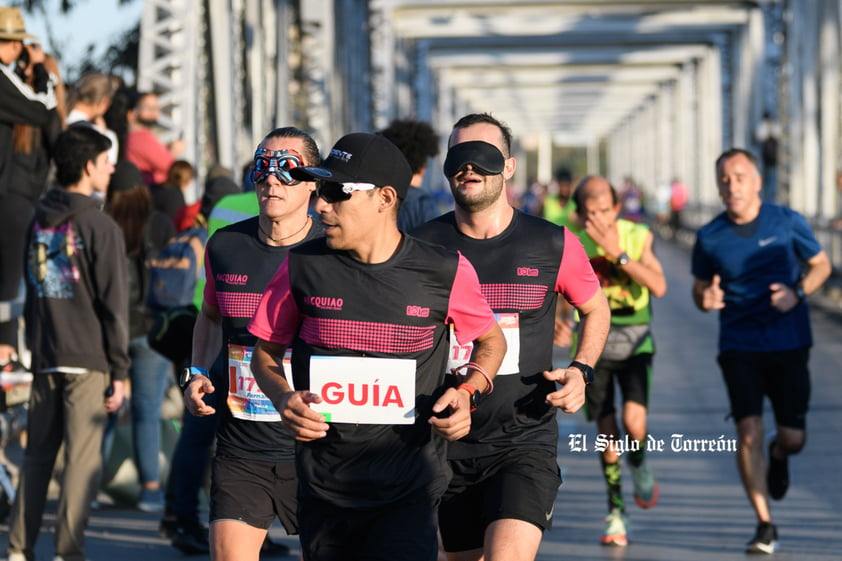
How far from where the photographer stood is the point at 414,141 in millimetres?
8172

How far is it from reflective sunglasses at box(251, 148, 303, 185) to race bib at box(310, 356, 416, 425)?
46.2 inches

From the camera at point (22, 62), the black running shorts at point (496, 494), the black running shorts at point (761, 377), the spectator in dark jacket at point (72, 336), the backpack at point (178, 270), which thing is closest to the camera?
the black running shorts at point (496, 494)

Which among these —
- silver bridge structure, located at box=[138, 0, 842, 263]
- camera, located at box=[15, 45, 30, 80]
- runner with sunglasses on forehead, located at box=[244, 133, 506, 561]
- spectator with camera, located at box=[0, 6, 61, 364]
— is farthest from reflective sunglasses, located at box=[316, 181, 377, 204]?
silver bridge structure, located at box=[138, 0, 842, 263]

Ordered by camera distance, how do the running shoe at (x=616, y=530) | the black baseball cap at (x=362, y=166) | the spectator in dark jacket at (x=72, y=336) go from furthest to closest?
the running shoe at (x=616, y=530), the spectator in dark jacket at (x=72, y=336), the black baseball cap at (x=362, y=166)

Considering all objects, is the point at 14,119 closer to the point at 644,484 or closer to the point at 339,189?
the point at 644,484

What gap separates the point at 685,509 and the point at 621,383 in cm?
86

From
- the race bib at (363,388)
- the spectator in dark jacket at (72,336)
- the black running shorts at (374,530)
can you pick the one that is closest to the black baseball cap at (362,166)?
the race bib at (363,388)

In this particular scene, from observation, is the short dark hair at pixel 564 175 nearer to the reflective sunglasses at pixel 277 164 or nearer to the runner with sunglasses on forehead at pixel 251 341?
the runner with sunglasses on forehead at pixel 251 341

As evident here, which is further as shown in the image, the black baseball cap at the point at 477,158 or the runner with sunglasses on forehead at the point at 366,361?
the black baseball cap at the point at 477,158

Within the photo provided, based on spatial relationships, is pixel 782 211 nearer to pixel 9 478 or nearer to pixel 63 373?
pixel 63 373

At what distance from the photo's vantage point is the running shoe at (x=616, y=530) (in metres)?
7.98

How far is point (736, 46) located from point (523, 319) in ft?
149

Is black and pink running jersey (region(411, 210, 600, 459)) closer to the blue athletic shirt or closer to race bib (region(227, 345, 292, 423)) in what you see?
race bib (region(227, 345, 292, 423))

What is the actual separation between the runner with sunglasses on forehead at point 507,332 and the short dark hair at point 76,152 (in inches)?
79.0
